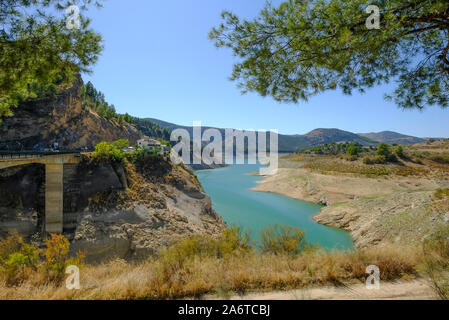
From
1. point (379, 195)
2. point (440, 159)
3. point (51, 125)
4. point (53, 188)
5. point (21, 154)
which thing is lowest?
point (379, 195)

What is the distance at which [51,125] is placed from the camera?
20.2m

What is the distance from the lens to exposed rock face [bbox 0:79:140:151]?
56.9ft

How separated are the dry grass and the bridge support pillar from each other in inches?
383

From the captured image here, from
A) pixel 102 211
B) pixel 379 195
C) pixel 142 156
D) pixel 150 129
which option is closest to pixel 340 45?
pixel 102 211

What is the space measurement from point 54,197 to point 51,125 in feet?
46.3

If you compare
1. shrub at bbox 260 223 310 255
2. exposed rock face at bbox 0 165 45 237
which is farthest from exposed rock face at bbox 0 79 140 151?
shrub at bbox 260 223 310 255

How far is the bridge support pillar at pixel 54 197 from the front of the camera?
10616mm

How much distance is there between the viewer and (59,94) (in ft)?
69.8

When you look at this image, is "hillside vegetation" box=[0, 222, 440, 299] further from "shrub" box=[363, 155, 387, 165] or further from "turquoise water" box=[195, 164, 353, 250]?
"shrub" box=[363, 155, 387, 165]

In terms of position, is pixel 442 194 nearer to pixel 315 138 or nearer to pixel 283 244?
pixel 283 244

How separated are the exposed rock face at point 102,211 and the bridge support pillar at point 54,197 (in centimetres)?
39
